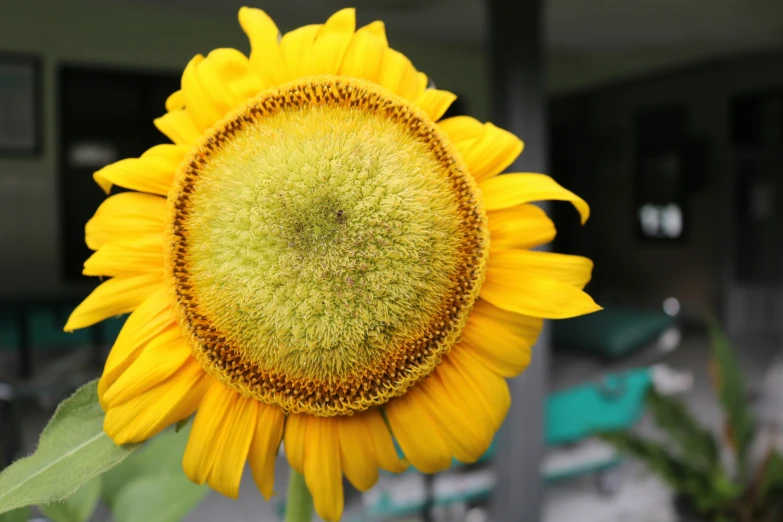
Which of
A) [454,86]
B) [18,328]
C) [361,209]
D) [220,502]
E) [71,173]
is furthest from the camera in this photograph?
[454,86]

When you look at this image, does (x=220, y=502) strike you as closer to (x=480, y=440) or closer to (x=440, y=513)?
(x=440, y=513)

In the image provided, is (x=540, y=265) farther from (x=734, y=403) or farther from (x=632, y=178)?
(x=632, y=178)

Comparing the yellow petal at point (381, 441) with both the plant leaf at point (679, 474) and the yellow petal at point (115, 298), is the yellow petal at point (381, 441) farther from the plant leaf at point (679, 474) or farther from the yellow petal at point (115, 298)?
the plant leaf at point (679, 474)

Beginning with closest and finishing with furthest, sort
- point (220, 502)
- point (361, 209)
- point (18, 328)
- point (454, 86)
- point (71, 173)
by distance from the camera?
point (361, 209), point (220, 502), point (18, 328), point (71, 173), point (454, 86)

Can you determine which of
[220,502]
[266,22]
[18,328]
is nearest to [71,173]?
[18,328]

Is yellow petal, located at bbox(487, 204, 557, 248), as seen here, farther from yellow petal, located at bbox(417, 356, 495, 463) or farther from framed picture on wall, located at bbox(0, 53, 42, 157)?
framed picture on wall, located at bbox(0, 53, 42, 157)

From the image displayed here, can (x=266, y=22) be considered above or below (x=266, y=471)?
above

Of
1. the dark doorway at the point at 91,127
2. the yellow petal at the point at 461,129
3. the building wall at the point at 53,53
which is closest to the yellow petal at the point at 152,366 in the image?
the yellow petal at the point at 461,129

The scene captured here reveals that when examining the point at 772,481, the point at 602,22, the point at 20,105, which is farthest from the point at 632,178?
the point at 20,105

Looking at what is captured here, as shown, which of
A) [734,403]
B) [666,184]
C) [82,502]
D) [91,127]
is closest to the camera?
[82,502]
